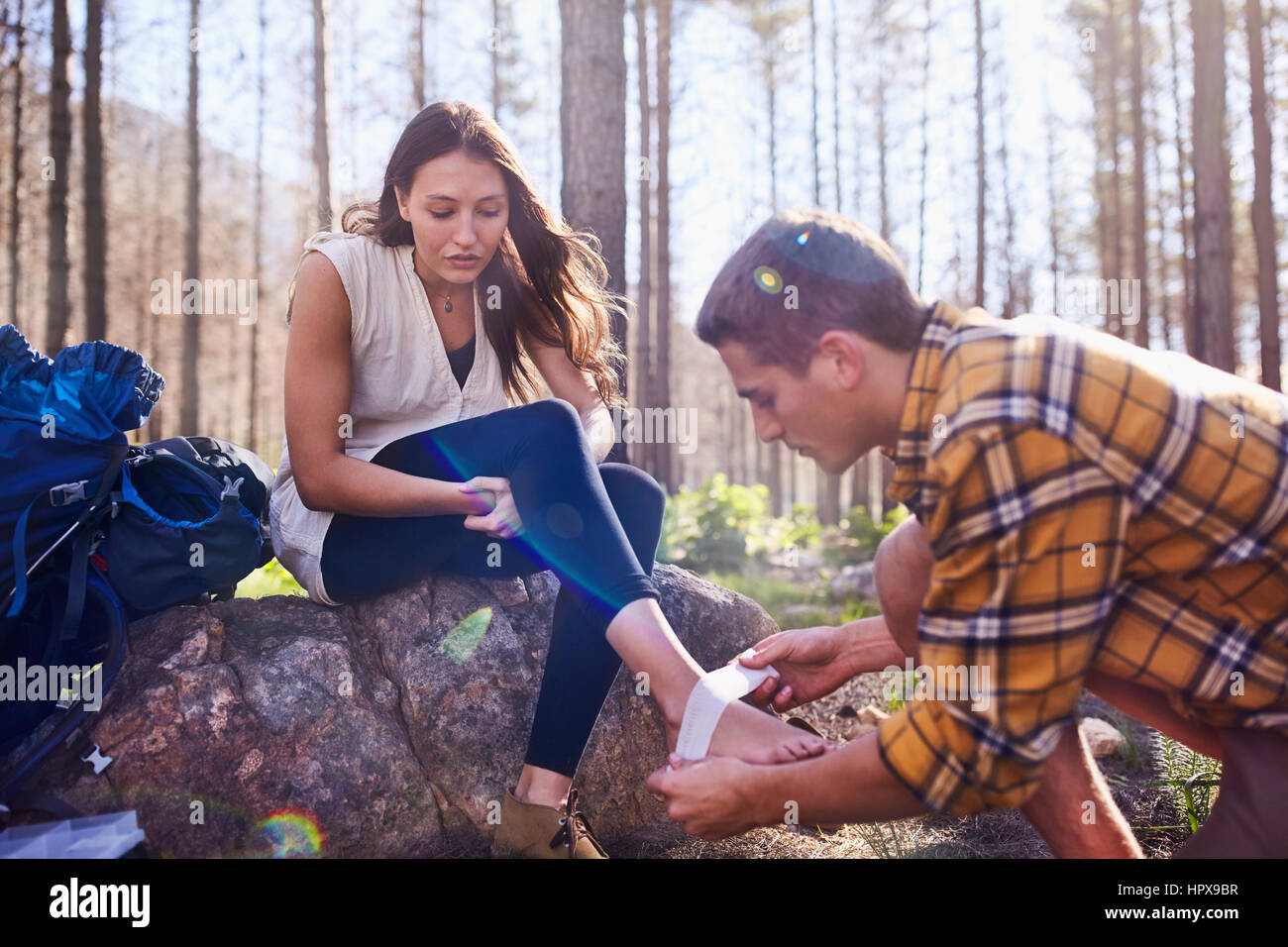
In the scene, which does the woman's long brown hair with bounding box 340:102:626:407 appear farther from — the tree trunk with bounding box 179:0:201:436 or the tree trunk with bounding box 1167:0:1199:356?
the tree trunk with bounding box 1167:0:1199:356

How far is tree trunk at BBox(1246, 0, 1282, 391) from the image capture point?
25.5ft

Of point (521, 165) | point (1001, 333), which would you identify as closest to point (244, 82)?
point (521, 165)

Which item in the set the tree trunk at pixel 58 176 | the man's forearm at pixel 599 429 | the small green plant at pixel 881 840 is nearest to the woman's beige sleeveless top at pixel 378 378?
the man's forearm at pixel 599 429

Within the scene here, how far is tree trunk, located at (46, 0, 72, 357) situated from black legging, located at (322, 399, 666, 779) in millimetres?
5471

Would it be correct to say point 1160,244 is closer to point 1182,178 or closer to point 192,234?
point 1182,178

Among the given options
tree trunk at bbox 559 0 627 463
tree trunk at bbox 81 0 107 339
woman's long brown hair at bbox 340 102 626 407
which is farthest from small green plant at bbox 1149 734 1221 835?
tree trunk at bbox 81 0 107 339

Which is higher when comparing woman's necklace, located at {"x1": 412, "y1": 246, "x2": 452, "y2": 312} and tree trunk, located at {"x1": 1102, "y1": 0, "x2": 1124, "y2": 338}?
tree trunk, located at {"x1": 1102, "y1": 0, "x2": 1124, "y2": 338}

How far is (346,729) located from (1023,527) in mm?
1749

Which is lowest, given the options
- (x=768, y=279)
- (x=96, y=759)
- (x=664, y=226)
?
(x=96, y=759)

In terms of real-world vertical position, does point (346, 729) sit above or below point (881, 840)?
above

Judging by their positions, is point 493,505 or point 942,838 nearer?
point 493,505

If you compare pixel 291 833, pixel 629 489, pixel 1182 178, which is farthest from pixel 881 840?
pixel 1182 178

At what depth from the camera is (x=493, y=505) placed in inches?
87.2

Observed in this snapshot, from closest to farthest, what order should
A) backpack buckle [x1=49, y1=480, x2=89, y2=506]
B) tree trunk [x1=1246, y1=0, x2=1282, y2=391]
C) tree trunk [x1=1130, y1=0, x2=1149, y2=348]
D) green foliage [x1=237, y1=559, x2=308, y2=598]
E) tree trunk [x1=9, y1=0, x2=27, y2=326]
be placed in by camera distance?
backpack buckle [x1=49, y1=480, x2=89, y2=506] → green foliage [x1=237, y1=559, x2=308, y2=598] → tree trunk [x1=9, y1=0, x2=27, y2=326] → tree trunk [x1=1246, y1=0, x2=1282, y2=391] → tree trunk [x1=1130, y1=0, x2=1149, y2=348]
